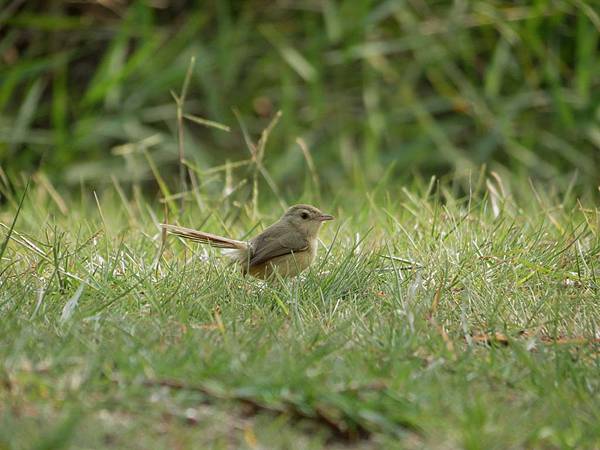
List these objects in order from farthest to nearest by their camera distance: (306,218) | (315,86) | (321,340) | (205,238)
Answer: (315,86), (306,218), (205,238), (321,340)

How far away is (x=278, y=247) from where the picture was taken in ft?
14.9

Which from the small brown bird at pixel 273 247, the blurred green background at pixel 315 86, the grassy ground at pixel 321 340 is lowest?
the blurred green background at pixel 315 86

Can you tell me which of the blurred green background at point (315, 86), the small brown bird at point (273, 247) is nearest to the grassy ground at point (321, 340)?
the small brown bird at point (273, 247)

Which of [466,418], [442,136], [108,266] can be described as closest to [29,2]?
[442,136]

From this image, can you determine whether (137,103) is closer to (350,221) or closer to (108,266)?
(350,221)

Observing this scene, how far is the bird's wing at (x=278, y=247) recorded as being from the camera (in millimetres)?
4488

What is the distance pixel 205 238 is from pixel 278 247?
33 cm

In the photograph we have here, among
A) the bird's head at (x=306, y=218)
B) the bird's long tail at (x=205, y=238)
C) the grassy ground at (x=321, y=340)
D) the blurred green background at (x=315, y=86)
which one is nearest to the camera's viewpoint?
the grassy ground at (x=321, y=340)

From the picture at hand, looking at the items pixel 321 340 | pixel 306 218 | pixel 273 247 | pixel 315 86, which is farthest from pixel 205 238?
pixel 315 86

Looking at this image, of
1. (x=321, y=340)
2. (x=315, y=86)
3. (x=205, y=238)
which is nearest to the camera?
(x=321, y=340)

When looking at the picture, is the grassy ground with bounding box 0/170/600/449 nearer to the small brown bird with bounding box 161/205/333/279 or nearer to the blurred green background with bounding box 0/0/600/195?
the small brown bird with bounding box 161/205/333/279

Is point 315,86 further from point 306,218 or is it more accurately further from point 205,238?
point 205,238

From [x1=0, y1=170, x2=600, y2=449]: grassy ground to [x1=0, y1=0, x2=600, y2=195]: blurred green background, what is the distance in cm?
345

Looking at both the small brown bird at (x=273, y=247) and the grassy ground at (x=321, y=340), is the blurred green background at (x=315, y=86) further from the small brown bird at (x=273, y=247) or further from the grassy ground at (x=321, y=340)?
the small brown bird at (x=273, y=247)
